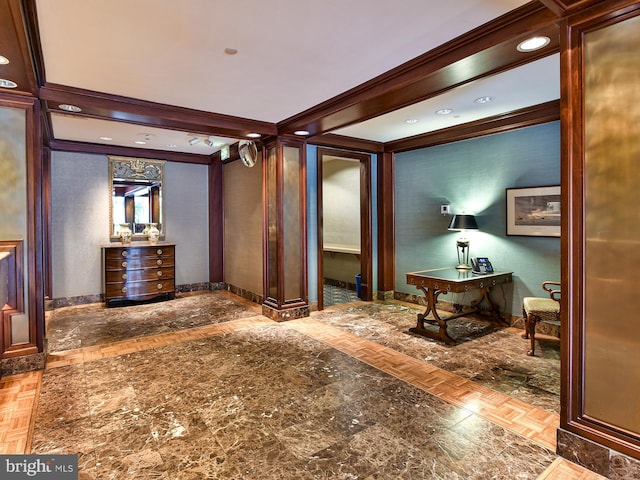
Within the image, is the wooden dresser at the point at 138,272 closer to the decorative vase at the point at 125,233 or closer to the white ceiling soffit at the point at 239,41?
the decorative vase at the point at 125,233

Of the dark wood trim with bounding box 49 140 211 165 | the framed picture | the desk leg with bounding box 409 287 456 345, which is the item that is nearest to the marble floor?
the desk leg with bounding box 409 287 456 345

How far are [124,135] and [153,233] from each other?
1.89 meters

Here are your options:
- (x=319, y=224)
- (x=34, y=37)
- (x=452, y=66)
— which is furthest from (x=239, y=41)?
(x=319, y=224)

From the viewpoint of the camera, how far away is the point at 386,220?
6406 millimetres

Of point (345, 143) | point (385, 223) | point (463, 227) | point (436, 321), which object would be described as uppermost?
point (345, 143)

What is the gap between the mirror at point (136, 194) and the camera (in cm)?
642

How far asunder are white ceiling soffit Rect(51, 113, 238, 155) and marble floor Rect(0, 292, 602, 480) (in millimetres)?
2739

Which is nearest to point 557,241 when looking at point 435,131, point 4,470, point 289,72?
point 435,131

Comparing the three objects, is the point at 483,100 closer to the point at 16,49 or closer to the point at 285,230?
the point at 285,230

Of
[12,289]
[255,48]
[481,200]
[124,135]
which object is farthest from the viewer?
[124,135]

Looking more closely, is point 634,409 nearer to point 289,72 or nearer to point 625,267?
point 625,267

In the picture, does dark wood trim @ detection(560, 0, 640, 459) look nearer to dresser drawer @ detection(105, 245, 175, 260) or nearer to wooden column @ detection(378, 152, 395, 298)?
wooden column @ detection(378, 152, 395, 298)

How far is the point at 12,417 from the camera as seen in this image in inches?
103

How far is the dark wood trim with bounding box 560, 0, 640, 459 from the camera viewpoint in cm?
204
